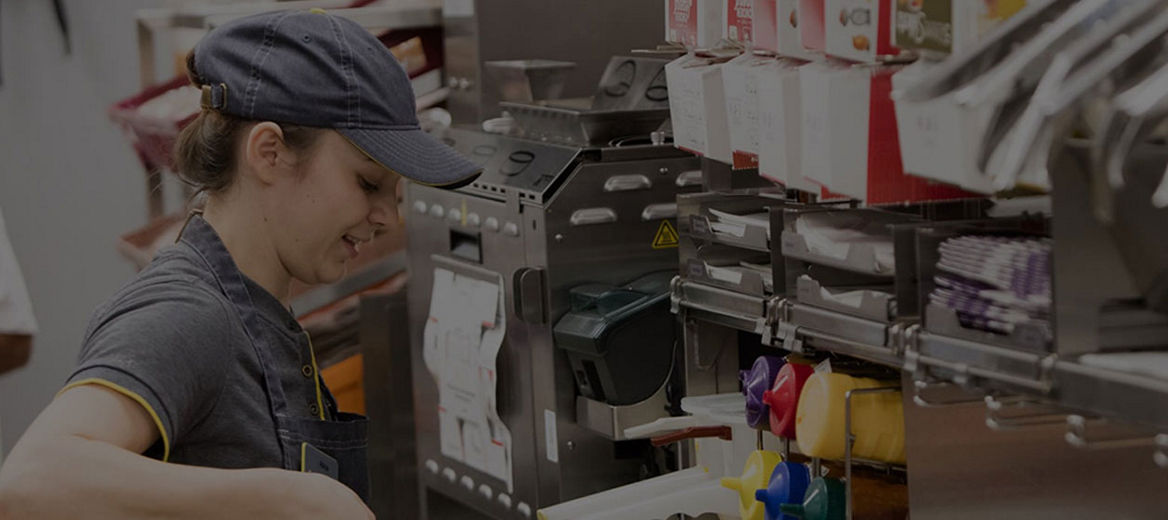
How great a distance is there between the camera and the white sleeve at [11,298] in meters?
4.52

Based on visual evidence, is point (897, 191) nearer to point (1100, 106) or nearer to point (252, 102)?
point (1100, 106)

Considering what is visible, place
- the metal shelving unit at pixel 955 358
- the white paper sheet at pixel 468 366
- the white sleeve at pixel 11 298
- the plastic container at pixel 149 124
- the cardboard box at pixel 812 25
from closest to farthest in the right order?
the metal shelving unit at pixel 955 358 → the cardboard box at pixel 812 25 → the white paper sheet at pixel 468 366 → the white sleeve at pixel 11 298 → the plastic container at pixel 149 124

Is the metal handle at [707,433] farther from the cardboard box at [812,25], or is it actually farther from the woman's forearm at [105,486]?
the woman's forearm at [105,486]

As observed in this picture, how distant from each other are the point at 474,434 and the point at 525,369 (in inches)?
13.7

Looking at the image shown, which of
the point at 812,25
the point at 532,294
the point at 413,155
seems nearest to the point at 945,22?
the point at 812,25

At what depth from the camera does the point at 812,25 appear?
224cm

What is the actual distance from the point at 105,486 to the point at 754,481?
129 cm

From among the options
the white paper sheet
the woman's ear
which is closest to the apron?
the woman's ear

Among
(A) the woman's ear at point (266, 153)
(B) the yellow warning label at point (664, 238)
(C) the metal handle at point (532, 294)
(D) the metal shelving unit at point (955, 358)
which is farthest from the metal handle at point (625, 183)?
(A) the woman's ear at point (266, 153)

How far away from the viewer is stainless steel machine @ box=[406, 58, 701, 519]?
3.58 metres

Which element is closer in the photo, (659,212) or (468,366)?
(659,212)

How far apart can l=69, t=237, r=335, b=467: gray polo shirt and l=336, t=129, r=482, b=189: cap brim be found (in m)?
0.25

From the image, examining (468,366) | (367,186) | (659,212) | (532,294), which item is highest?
(367,186)

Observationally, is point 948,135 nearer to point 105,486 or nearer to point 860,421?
point 860,421
